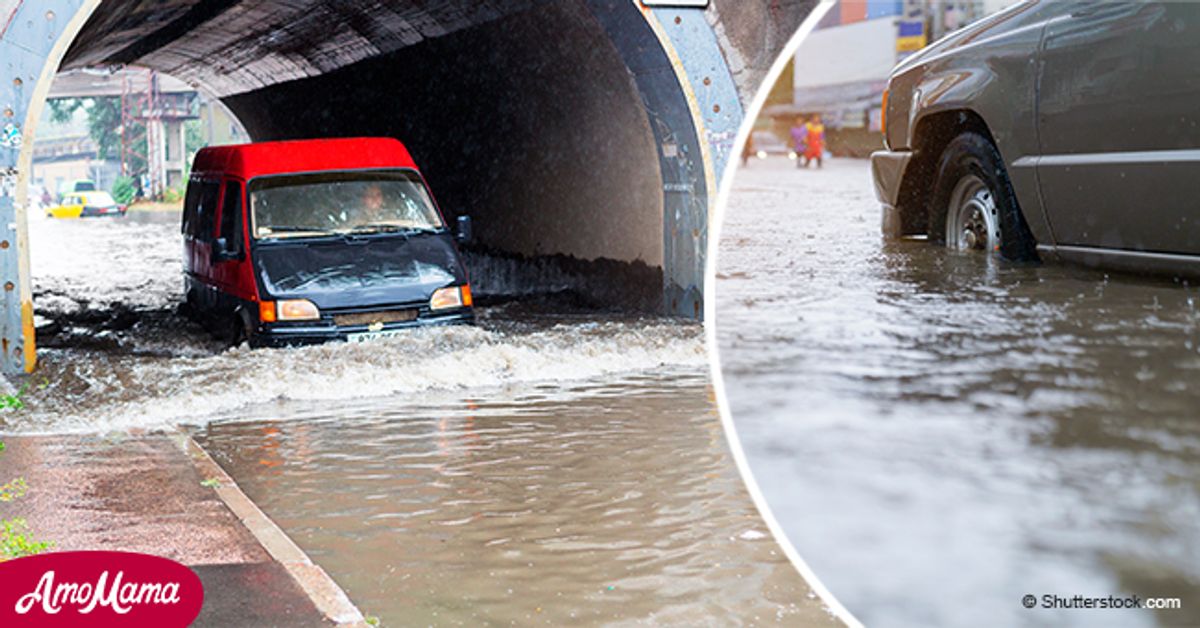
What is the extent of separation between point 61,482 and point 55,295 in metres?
15.8

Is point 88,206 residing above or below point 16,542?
above

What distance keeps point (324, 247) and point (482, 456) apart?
4534 millimetres

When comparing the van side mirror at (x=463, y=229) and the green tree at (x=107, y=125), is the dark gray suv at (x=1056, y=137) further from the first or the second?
the green tree at (x=107, y=125)

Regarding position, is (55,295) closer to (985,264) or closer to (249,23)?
(249,23)

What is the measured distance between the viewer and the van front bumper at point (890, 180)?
1184 millimetres

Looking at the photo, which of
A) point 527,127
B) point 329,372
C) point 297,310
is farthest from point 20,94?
point 527,127

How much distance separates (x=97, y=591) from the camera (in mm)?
→ 5258

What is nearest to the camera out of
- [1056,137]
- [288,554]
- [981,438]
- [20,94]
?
[981,438]

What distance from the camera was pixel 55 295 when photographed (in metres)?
21.8

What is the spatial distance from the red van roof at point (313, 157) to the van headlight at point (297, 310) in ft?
6.10

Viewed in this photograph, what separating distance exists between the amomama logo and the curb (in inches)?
14.9

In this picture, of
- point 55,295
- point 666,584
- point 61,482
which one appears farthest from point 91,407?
point 55,295

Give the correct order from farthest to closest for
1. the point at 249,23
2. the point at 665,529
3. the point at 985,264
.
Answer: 1. the point at 249,23
2. the point at 665,529
3. the point at 985,264

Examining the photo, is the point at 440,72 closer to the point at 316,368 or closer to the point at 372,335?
the point at 372,335
